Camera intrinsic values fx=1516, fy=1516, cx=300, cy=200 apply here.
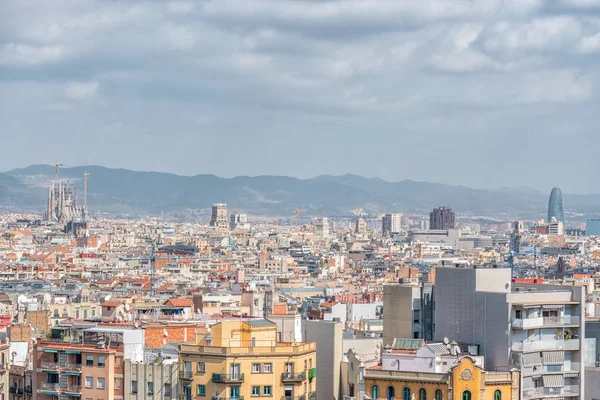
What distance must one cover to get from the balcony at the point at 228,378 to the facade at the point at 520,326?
529 centimetres

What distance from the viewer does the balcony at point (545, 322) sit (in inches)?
1426

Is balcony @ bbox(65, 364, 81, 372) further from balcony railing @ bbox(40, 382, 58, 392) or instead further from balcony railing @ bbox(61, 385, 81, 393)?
balcony railing @ bbox(40, 382, 58, 392)

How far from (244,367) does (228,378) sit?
1.63 feet

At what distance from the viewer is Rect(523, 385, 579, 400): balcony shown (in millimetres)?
36000

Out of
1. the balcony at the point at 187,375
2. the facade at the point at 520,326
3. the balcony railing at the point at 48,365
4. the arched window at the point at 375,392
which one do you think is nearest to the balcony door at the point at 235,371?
the balcony at the point at 187,375

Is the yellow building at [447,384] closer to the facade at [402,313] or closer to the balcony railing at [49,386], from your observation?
the facade at [402,313]

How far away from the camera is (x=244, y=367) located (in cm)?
3666

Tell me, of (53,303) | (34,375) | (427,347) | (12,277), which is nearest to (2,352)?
(34,375)

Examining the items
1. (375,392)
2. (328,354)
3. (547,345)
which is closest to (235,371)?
(375,392)

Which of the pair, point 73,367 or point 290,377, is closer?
point 290,377

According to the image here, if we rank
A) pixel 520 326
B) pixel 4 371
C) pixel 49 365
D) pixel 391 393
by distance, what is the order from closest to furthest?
pixel 391 393, pixel 520 326, pixel 49 365, pixel 4 371

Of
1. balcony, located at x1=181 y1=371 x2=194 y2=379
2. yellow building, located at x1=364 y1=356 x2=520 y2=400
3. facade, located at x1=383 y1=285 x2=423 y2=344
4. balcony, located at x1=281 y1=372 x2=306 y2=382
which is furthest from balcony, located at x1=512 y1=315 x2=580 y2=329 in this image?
balcony, located at x1=181 y1=371 x2=194 y2=379

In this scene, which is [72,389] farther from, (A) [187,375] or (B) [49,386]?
(A) [187,375]

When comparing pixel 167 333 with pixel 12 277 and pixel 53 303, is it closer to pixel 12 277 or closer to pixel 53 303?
pixel 53 303
